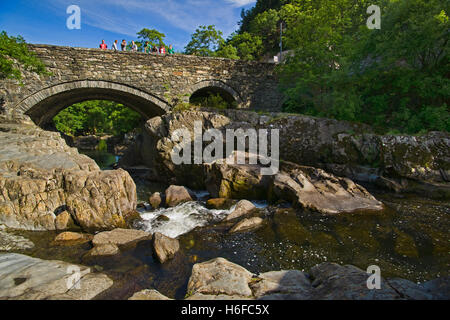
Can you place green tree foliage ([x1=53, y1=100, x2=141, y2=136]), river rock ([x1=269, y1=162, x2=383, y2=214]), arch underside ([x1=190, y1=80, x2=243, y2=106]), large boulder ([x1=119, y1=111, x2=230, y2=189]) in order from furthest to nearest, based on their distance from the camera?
1. green tree foliage ([x1=53, y1=100, x2=141, y2=136])
2. arch underside ([x1=190, y1=80, x2=243, y2=106])
3. large boulder ([x1=119, y1=111, x2=230, y2=189])
4. river rock ([x1=269, y1=162, x2=383, y2=214])

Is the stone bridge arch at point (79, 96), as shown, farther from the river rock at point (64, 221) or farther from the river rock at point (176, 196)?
the river rock at point (64, 221)

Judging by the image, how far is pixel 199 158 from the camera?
10633 millimetres

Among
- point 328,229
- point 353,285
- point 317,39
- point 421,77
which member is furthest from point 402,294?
point 317,39

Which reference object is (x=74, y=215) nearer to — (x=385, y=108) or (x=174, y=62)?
(x=174, y=62)

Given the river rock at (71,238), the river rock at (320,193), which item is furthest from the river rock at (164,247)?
the river rock at (320,193)

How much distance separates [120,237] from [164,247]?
1219mm

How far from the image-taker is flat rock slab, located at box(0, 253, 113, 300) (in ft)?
9.43

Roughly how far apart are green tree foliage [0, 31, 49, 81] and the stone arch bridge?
2.51ft

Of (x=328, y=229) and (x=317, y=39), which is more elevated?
(x=317, y=39)

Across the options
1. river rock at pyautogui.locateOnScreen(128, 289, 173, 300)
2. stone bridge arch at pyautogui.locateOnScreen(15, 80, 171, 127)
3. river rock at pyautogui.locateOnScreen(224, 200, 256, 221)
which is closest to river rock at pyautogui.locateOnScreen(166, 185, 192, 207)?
river rock at pyautogui.locateOnScreen(224, 200, 256, 221)

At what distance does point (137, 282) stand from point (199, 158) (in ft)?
23.5

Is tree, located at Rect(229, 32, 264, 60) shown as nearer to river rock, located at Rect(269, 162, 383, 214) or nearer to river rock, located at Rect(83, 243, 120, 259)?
river rock, located at Rect(269, 162, 383, 214)

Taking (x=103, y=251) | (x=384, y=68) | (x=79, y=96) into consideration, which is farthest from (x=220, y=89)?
(x=103, y=251)

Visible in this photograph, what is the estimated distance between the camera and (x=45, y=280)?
3.19m
